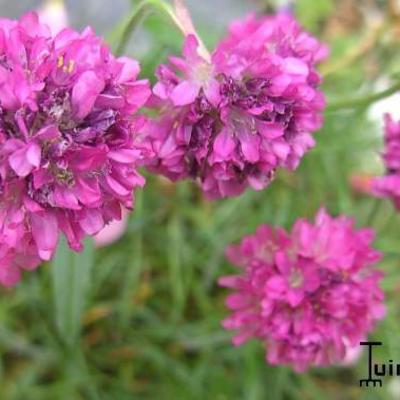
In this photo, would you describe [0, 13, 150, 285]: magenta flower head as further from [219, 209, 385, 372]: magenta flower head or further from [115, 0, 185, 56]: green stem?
[219, 209, 385, 372]: magenta flower head

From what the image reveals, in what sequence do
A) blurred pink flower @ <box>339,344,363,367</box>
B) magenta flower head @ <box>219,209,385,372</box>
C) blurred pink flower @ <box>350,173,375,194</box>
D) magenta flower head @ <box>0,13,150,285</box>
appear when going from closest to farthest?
magenta flower head @ <box>0,13,150,285</box> < magenta flower head @ <box>219,209,385,372</box> < blurred pink flower @ <box>339,344,363,367</box> < blurred pink flower @ <box>350,173,375,194</box>

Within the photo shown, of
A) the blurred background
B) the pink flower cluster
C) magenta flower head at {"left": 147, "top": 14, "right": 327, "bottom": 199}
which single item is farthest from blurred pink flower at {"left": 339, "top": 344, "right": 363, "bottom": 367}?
magenta flower head at {"left": 147, "top": 14, "right": 327, "bottom": 199}

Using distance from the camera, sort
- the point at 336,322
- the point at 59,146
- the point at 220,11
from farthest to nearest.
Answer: the point at 220,11 → the point at 336,322 → the point at 59,146

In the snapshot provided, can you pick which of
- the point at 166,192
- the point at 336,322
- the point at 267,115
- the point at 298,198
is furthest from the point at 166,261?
the point at 267,115

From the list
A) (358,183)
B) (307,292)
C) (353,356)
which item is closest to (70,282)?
(307,292)

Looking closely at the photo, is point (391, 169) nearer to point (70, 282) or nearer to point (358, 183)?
point (70, 282)

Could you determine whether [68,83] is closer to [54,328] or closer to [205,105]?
[205,105]

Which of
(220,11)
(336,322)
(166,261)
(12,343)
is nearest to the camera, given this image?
(336,322)
